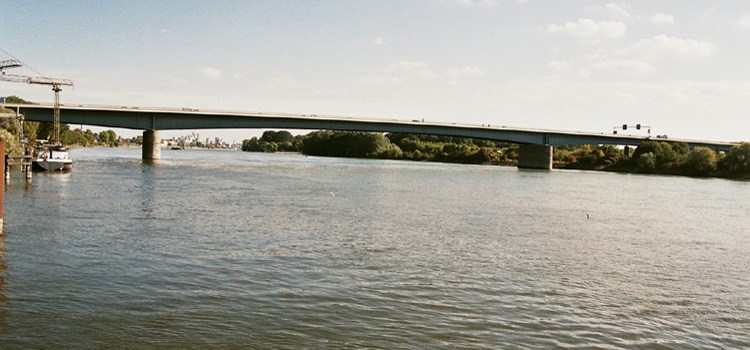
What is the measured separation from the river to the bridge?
72.6 metres

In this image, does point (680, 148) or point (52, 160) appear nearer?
point (52, 160)

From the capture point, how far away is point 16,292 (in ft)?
50.9

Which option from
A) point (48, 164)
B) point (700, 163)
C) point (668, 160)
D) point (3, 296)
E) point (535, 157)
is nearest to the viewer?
point (3, 296)

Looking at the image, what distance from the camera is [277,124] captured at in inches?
4722

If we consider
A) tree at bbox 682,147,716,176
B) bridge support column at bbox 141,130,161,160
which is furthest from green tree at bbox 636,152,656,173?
bridge support column at bbox 141,130,161,160

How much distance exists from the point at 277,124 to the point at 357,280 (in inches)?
4095

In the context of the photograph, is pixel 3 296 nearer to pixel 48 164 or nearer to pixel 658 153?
pixel 48 164

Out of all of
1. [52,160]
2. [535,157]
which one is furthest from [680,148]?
[52,160]

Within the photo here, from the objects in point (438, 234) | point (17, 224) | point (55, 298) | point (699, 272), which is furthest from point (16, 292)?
point (699, 272)

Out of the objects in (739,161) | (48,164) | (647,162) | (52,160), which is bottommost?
(48,164)

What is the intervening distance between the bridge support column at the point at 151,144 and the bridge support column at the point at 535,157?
81288 millimetres

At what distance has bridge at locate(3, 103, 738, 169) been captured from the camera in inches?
4085

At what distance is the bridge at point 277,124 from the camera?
104m

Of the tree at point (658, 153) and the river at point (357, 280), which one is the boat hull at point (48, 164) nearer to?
the river at point (357, 280)
